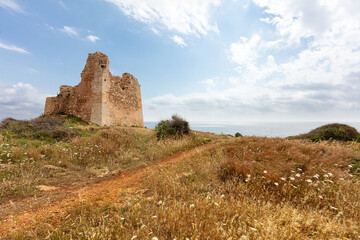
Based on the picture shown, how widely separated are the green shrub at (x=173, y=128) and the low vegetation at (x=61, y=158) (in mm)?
1233

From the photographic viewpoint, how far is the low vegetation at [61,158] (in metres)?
5.19

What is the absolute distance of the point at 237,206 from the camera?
2896mm

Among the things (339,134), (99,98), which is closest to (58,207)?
(99,98)

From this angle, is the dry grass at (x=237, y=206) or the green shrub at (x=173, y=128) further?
the green shrub at (x=173, y=128)

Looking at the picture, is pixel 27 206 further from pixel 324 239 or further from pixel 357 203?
pixel 357 203

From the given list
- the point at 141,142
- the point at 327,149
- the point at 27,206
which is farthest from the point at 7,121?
the point at 327,149

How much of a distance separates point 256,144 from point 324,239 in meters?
4.45

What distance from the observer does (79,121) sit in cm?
1627

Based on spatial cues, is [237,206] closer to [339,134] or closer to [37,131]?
[37,131]

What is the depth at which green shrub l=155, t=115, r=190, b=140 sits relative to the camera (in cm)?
1134

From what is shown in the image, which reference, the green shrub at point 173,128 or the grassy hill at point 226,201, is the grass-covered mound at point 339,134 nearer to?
the grassy hill at point 226,201

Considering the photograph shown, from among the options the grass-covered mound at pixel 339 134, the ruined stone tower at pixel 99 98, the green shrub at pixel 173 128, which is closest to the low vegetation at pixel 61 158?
the green shrub at pixel 173 128

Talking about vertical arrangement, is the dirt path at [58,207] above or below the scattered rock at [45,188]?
above

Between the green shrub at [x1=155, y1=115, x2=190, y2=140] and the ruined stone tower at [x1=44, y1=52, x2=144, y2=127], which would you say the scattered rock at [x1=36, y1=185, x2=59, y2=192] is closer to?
the green shrub at [x1=155, y1=115, x2=190, y2=140]
